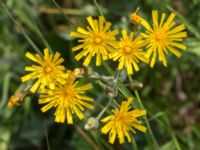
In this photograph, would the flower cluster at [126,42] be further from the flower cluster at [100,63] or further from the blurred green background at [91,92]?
the blurred green background at [91,92]

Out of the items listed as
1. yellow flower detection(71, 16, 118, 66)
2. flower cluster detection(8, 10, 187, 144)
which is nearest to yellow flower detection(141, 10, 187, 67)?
flower cluster detection(8, 10, 187, 144)

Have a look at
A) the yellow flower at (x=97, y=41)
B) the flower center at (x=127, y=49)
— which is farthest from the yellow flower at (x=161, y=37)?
the yellow flower at (x=97, y=41)

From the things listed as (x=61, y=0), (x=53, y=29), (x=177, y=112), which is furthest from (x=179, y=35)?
(x=61, y=0)

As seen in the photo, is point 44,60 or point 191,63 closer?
point 44,60

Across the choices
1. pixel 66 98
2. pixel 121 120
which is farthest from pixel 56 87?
pixel 121 120

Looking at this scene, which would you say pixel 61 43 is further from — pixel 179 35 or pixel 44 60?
pixel 179 35

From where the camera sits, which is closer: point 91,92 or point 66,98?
point 66,98

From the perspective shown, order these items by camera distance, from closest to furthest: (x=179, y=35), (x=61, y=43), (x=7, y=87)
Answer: (x=179, y=35), (x=7, y=87), (x=61, y=43)

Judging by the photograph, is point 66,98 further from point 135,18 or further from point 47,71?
point 135,18
